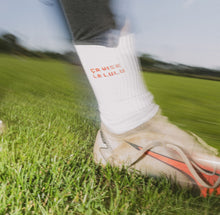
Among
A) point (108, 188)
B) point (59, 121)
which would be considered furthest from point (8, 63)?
point (108, 188)

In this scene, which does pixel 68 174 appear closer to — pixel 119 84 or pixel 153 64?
pixel 119 84

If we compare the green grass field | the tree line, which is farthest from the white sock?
the tree line

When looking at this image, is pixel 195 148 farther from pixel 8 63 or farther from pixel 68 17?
pixel 8 63

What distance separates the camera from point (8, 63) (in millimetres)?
3410

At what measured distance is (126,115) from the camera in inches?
32.2

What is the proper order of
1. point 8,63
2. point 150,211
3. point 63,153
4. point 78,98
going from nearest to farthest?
1. point 150,211
2. point 63,153
3. point 78,98
4. point 8,63

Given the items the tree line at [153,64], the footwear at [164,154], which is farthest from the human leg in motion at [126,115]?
the tree line at [153,64]

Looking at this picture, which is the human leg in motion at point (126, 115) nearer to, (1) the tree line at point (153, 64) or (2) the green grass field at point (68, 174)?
(2) the green grass field at point (68, 174)

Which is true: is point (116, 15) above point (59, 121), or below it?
above

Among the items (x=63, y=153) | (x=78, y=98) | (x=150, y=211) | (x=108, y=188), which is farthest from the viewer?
(x=78, y=98)

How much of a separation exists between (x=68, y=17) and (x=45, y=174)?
44 cm

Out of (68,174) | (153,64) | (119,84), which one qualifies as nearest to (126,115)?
(119,84)

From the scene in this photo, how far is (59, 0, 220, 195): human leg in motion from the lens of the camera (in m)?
0.74

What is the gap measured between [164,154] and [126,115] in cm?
16
